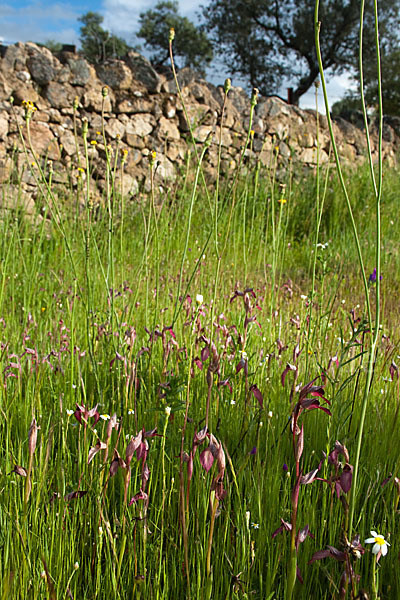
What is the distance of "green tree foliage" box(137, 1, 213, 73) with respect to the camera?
1002 inches

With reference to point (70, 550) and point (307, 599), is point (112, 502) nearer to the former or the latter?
point (70, 550)

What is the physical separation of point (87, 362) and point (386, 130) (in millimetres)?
9675

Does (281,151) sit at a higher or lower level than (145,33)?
lower

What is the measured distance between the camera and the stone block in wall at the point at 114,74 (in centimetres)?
632

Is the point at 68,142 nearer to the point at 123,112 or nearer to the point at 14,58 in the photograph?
the point at 123,112

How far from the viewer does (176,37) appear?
25328 millimetres

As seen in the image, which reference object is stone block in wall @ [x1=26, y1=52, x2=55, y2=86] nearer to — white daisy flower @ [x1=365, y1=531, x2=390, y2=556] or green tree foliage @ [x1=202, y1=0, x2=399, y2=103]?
white daisy flower @ [x1=365, y1=531, x2=390, y2=556]

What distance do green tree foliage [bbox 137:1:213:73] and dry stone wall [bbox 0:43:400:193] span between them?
18.4 meters

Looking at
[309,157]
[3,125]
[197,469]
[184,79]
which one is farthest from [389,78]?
[197,469]

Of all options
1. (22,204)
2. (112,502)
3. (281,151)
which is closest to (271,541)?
(112,502)

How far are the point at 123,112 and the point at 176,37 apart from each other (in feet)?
71.9

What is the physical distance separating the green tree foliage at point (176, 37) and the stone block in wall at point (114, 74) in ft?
63.2

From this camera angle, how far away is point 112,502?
4.30 ft

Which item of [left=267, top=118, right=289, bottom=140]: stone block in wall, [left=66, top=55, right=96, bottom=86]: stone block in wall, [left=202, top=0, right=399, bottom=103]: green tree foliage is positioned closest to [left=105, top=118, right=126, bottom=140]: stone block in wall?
[left=66, top=55, right=96, bottom=86]: stone block in wall
